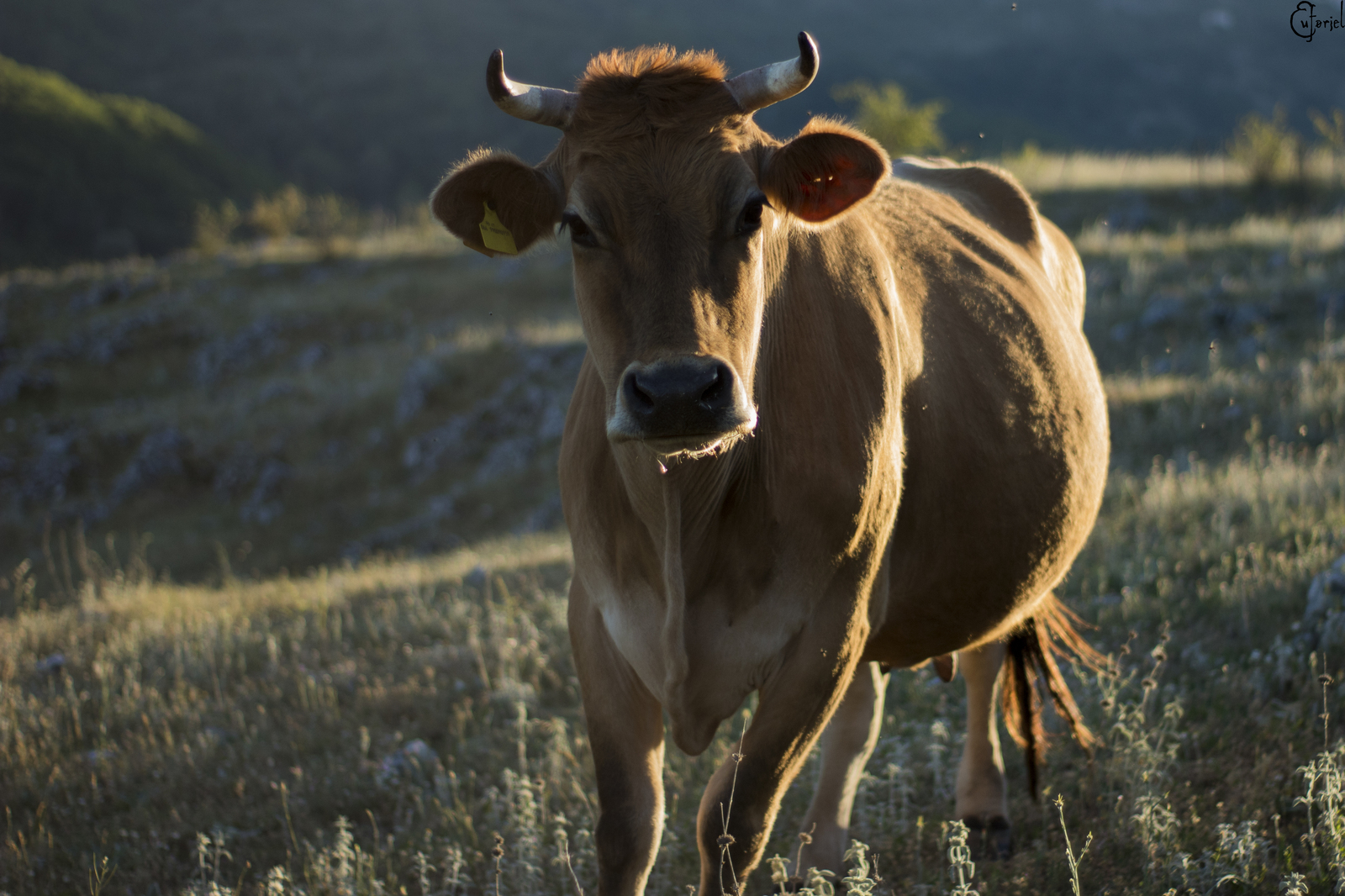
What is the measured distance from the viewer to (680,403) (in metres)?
2.23

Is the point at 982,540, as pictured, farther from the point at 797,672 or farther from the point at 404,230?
the point at 404,230

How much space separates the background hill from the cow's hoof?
78.5 meters

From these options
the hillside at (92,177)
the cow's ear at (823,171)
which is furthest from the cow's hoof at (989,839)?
the hillside at (92,177)

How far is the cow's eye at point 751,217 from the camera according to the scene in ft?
8.66

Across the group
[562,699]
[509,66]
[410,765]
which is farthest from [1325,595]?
[509,66]

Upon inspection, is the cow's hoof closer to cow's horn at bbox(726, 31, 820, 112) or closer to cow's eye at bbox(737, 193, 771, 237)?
cow's eye at bbox(737, 193, 771, 237)

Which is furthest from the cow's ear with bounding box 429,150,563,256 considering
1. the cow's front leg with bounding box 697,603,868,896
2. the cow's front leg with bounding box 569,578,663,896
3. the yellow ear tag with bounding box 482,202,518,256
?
the cow's front leg with bounding box 697,603,868,896

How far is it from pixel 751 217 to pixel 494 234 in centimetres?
86

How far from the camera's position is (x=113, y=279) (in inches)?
1048

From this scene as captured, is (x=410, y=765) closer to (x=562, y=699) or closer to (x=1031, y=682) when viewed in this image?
(x=562, y=699)

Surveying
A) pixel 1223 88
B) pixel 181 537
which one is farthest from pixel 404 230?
pixel 1223 88

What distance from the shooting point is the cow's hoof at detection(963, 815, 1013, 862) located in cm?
383

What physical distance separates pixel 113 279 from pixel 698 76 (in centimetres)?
2854

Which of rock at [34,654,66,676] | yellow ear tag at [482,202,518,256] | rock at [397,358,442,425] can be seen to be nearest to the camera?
yellow ear tag at [482,202,518,256]
